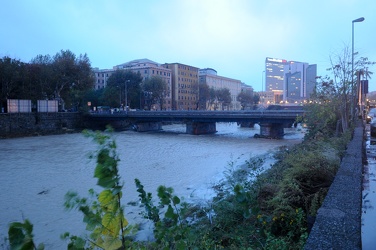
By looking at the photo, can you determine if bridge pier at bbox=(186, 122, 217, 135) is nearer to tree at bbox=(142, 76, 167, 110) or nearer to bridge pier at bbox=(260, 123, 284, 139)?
bridge pier at bbox=(260, 123, 284, 139)

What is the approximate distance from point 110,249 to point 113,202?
0.85 ft

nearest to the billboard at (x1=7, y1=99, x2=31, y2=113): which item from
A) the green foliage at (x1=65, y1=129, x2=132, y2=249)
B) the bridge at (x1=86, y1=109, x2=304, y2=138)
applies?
the bridge at (x1=86, y1=109, x2=304, y2=138)

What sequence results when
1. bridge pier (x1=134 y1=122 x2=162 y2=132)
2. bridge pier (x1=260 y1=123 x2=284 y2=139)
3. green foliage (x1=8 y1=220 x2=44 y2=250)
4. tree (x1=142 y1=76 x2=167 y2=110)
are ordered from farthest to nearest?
tree (x1=142 y1=76 x2=167 y2=110) → bridge pier (x1=134 y1=122 x2=162 y2=132) → bridge pier (x1=260 y1=123 x2=284 y2=139) → green foliage (x1=8 y1=220 x2=44 y2=250)

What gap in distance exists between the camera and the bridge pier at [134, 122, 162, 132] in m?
49.6

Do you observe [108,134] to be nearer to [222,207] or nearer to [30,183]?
[222,207]

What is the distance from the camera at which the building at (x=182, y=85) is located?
90.2m

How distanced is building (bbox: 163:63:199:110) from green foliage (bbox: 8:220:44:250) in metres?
87.0

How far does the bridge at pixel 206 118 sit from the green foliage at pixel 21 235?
32811 millimetres

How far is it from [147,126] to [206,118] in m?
12.9

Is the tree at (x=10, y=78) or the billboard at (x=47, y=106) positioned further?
the billboard at (x=47, y=106)

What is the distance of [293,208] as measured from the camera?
530 cm

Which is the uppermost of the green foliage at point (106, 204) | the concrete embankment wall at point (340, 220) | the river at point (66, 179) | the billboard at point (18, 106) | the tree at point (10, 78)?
the tree at point (10, 78)

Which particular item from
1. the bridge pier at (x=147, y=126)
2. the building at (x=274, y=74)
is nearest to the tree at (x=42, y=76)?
the bridge pier at (x=147, y=126)

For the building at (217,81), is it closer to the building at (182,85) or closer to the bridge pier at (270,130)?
the building at (182,85)
